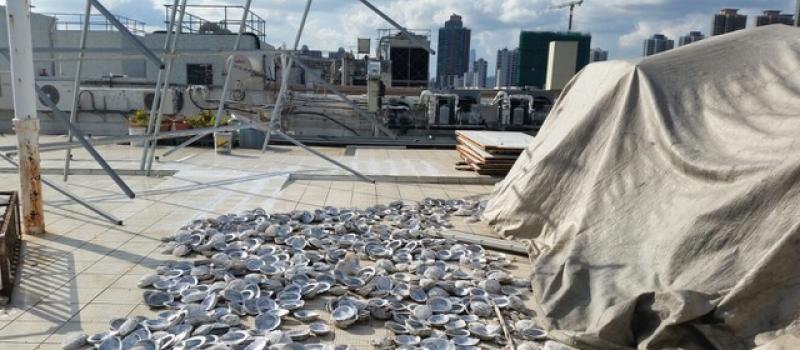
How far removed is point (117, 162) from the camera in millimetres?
10750

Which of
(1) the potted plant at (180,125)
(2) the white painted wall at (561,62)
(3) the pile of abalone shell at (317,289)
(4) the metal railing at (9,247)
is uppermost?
(2) the white painted wall at (561,62)

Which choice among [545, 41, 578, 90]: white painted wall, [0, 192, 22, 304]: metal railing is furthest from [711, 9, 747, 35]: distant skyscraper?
[0, 192, 22, 304]: metal railing

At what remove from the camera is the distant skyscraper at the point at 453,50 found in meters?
46.6

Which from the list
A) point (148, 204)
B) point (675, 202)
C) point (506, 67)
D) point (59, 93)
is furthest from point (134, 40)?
point (506, 67)

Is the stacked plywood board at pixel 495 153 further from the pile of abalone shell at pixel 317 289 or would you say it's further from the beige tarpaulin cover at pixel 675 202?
the pile of abalone shell at pixel 317 289

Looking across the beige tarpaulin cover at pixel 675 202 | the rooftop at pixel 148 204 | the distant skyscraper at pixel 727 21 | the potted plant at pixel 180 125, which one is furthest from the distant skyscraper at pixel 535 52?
the beige tarpaulin cover at pixel 675 202

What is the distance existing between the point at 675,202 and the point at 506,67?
40.1 meters

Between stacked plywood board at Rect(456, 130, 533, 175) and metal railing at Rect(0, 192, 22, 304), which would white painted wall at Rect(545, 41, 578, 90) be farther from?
metal railing at Rect(0, 192, 22, 304)

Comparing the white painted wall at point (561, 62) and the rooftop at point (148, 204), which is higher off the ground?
the white painted wall at point (561, 62)

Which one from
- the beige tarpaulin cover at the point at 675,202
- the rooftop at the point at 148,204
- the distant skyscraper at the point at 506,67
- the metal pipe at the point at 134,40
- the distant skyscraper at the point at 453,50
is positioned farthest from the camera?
the distant skyscraper at the point at 453,50

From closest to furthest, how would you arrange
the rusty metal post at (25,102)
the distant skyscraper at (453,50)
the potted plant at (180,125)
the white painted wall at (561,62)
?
the rusty metal post at (25,102) → the potted plant at (180,125) → the white painted wall at (561,62) → the distant skyscraper at (453,50)

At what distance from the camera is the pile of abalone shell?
3.83 m

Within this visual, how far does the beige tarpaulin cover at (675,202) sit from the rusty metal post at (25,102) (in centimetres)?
496

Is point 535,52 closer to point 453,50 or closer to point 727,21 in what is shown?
point 727,21
